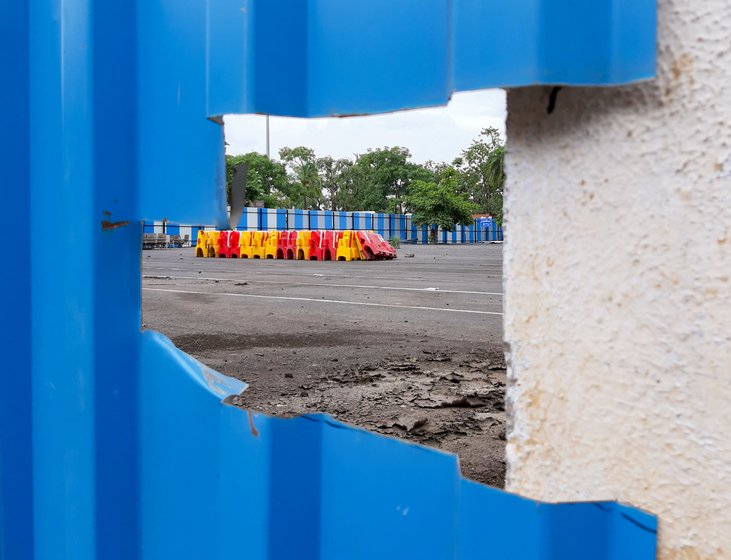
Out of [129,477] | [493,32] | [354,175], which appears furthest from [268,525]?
[354,175]

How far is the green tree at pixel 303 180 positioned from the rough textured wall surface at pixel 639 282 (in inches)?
2225

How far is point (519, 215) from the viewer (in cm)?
78

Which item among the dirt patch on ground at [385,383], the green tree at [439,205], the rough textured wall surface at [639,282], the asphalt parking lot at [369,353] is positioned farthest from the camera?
the green tree at [439,205]

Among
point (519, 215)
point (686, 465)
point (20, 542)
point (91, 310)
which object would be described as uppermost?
point (519, 215)

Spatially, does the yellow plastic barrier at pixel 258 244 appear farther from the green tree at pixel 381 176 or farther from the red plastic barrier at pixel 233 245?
the green tree at pixel 381 176

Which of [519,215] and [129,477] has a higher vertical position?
[519,215]

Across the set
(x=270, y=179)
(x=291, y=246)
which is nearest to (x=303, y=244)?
(x=291, y=246)

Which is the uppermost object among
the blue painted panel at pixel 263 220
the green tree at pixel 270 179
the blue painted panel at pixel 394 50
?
the green tree at pixel 270 179

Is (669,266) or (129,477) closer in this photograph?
(669,266)

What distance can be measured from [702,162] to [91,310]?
Answer: 2.62 ft

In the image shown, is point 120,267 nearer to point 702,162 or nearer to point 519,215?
point 519,215

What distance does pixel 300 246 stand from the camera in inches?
920

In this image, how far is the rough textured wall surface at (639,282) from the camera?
64 cm

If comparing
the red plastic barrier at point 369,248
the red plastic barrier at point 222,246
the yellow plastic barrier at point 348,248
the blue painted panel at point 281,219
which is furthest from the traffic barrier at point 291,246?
the blue painted panel at point 281,219
